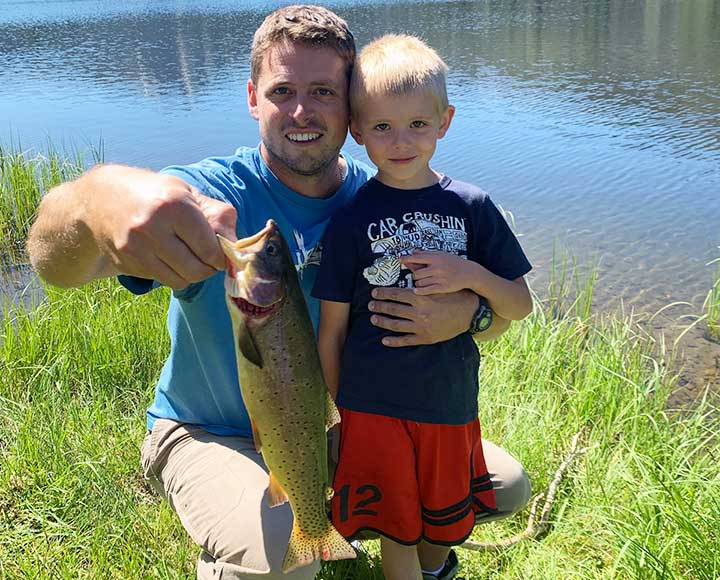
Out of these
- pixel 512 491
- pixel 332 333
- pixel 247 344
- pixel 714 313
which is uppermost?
pixel 247 344

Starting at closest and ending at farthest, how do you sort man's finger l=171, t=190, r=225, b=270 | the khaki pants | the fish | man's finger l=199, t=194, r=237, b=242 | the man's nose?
man's finger l=171, t=190, r=225, b=270, man's finger l=199, t=194, r=237, b=242, the fish, the khaki pants, the man's nose

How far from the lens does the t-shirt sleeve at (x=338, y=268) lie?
2922 millimetres

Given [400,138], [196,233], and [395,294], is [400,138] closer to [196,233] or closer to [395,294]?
[395,294]

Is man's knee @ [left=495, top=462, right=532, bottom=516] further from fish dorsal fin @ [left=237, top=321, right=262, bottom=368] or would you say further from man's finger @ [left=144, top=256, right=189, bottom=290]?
man's finger @ [left=144, top=256, right=189, bottom=290]

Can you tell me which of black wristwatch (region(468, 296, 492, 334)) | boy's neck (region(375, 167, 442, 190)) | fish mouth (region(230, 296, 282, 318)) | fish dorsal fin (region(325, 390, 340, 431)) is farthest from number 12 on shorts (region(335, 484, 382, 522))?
boy's neck (region(375, 167, 442, 190))

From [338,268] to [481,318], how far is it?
682 mm

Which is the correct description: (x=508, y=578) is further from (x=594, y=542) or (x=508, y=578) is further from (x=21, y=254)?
(x=21, y=254)

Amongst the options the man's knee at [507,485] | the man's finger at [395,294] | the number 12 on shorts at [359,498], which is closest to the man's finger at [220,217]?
the man's finger at [395,294]

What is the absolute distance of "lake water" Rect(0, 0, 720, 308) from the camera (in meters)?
8.27

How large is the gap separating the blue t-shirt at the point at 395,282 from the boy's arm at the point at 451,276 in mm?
69

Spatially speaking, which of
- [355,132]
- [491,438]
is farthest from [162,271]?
[491,438]

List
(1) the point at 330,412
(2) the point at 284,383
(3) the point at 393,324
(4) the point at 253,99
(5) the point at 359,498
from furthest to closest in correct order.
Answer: (4) the point at 253,99 < (5) the point at 359,498 < (3) the point at 393,324 < (1) the point at 330,412 < (2) the point at 284,383

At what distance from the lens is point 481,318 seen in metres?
3.04

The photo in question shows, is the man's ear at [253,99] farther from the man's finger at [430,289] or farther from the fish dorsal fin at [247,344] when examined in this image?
the fish dorsal fin at [247,344]
